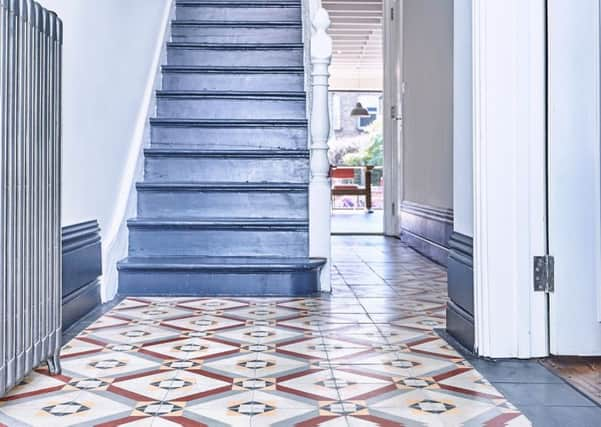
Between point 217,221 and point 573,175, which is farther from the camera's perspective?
point 217,221

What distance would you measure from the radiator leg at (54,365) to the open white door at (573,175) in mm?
1299

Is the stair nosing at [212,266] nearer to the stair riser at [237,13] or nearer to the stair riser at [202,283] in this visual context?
the stair riser at [202,283]

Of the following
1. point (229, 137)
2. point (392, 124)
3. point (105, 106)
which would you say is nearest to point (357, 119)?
point (392, 124)

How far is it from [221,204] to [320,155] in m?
0.56

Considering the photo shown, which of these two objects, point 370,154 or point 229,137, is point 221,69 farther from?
point 370,154

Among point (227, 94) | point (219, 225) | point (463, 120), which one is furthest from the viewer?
point (227, 94)

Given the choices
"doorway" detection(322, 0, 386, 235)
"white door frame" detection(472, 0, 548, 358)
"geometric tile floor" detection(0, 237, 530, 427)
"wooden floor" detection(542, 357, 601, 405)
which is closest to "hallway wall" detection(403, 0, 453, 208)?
"geometric tile floor" detection(0, 237, 530, 427)

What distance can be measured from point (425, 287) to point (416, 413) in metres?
1.91

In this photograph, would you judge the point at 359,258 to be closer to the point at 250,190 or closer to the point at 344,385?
the point at 250,190

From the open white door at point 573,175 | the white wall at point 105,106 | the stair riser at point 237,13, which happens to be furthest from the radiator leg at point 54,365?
the stair riser at point 237,13

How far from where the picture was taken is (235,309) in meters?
2.68

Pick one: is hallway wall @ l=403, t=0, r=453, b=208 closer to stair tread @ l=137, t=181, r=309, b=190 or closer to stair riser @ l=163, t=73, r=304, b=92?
stair riser @ l=163, t=73, r=304, b=92

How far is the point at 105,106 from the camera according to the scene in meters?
2.99

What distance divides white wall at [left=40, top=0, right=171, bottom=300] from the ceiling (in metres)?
6.26
